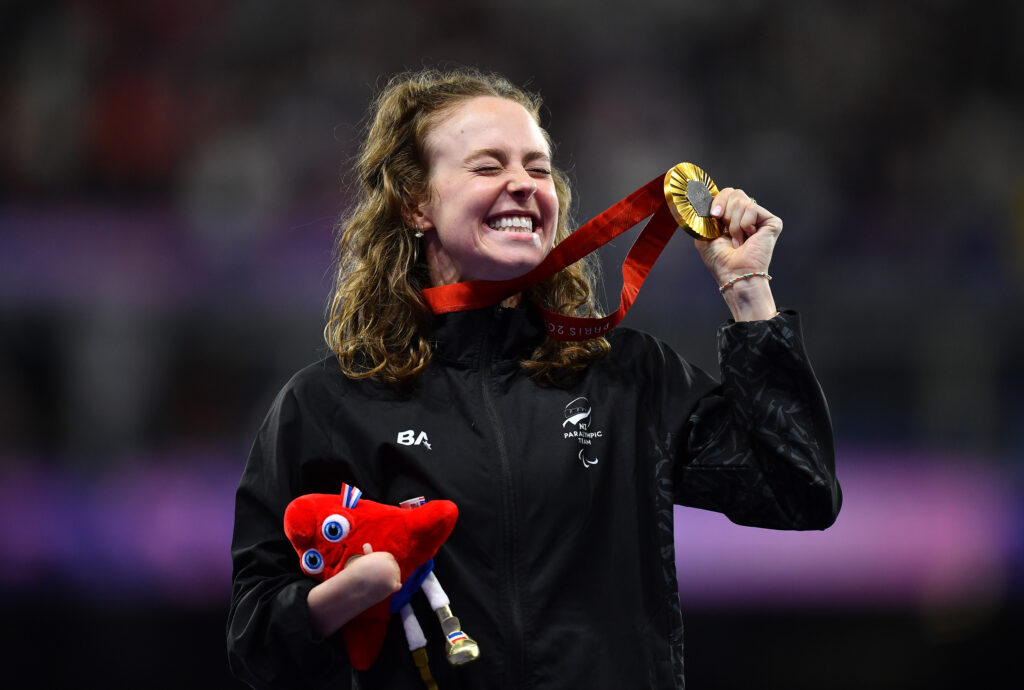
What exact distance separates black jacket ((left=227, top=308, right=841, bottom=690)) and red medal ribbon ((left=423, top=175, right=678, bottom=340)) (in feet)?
0.13

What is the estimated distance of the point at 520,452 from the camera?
5.72ft

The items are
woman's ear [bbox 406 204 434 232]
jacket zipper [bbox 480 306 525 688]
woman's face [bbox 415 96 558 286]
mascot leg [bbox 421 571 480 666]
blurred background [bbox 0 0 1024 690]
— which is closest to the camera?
mascot leg [bbox 421 571 480 666]

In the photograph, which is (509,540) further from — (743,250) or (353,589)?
(743,250)

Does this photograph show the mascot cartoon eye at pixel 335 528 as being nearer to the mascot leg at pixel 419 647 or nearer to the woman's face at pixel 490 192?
the mascot leg at pixel 419 647

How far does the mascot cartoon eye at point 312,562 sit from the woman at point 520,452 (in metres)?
0.03

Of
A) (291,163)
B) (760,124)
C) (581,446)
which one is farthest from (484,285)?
(760,124)

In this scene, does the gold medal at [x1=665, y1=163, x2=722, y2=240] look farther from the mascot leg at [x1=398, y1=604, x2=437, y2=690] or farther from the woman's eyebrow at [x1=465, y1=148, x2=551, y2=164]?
the mascot leg at [x1=398, y1=604, x2=437, y2=690]

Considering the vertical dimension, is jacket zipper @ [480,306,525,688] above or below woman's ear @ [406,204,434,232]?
below

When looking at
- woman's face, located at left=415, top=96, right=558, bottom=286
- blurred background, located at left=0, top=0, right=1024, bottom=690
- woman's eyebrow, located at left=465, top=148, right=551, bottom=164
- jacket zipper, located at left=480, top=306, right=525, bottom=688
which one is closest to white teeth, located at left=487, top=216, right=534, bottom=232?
woman's face, located at left=415, top=96, right=558, bottom=286

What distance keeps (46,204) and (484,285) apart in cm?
395

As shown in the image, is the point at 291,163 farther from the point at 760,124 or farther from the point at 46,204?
the point at 760,124

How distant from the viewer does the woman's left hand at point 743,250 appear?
1.77 m

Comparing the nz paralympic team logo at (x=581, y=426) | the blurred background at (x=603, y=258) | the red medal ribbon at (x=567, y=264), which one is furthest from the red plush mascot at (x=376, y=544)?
the blurred background at (x=603, y=258)

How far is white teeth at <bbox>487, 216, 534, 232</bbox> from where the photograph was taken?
1895mm
